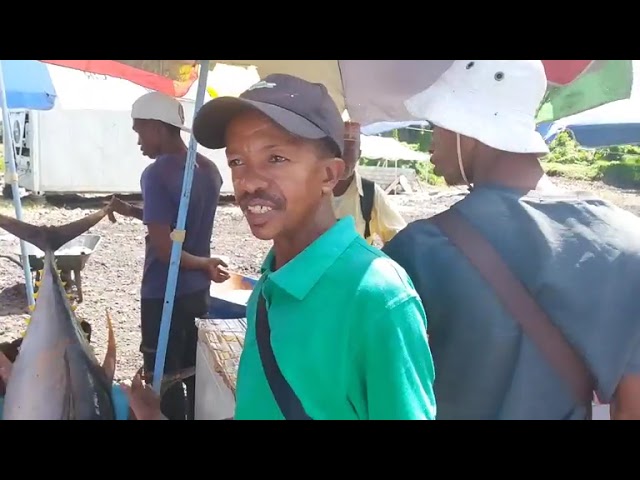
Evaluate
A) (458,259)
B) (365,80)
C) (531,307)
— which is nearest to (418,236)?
(458,259)

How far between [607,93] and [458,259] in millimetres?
1344

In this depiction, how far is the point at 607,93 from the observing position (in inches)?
94.5

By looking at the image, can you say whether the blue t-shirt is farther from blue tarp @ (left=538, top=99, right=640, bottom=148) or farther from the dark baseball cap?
blue tarp @ (left=538, top=99, right=640, bottom=148)

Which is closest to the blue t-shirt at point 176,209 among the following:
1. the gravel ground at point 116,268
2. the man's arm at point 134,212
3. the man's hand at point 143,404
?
the man's arm at point 134,212

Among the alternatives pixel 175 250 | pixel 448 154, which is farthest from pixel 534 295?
pixel 175 250

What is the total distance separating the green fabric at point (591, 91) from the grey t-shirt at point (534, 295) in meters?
0.98

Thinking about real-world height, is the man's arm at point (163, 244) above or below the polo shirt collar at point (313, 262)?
below

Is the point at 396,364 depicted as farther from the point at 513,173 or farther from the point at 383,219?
the point at 383,219

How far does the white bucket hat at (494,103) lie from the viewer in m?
1.57

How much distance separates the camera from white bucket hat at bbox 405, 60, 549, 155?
61.7 inches

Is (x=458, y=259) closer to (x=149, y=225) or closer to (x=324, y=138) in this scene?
(x=324, y=138)

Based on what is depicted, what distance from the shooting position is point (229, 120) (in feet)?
4.42

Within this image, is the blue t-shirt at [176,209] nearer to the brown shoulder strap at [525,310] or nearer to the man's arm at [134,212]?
the man's arm at [134,212]

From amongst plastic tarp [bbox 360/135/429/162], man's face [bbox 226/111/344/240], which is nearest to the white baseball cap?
man's face [bbox 226/111/344/240]
